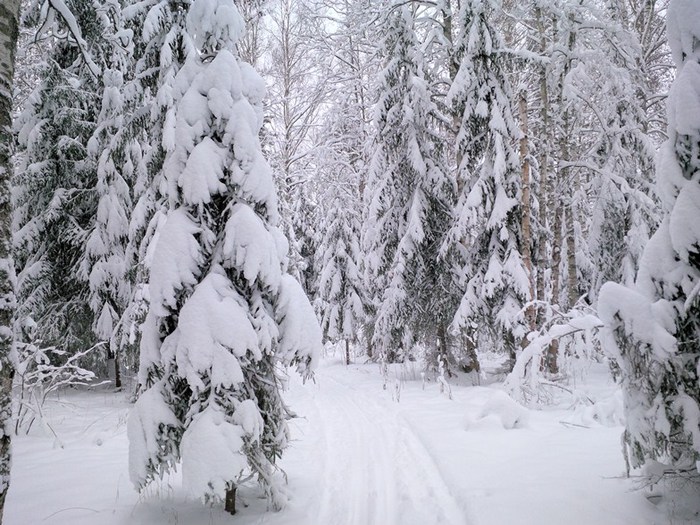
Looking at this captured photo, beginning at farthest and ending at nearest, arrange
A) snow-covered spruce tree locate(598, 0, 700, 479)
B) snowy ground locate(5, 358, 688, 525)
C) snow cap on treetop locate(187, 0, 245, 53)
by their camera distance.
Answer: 1. snow cap on treetop locate(187, 0, 245, 53)
2. snowy ground locate(5, 358, 688, 525)
3. snow-covered spruce tree locate(598, 0, 700, 479)

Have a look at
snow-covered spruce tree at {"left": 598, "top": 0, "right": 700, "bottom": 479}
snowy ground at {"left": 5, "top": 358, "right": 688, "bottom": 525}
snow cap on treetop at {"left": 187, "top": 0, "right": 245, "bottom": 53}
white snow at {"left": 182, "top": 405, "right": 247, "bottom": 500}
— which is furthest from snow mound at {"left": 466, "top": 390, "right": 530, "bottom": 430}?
snow cap on treetop at {"left": 187, "top": 0, "right": 245, "bottom": 53}

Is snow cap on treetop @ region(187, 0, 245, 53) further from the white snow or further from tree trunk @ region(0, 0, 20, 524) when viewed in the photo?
the white snow

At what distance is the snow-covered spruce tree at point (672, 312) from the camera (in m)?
3.65

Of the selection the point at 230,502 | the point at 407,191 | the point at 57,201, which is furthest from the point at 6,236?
the point at 407,191

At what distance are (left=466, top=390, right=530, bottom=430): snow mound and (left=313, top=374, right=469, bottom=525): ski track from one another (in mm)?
1130

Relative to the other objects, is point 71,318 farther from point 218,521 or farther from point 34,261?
point 218,521

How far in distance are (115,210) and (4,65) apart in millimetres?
9136

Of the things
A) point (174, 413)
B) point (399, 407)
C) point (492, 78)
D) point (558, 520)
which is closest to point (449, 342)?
point (399, 407)

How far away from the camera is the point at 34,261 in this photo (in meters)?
11.6

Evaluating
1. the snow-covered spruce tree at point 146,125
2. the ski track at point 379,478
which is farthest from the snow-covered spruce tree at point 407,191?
the snow-covered spruce tree at point 146,125

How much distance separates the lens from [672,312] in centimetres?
378

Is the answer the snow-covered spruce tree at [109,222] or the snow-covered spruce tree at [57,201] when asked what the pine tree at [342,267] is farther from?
the snow-covered spruce tree at [57,201]

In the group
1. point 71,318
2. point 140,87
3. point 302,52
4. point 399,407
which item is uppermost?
point 302,52

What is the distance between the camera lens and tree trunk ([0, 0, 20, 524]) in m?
2.68
